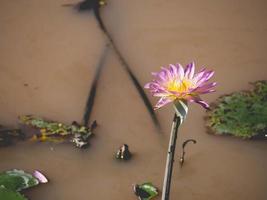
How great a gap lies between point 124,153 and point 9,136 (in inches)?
14.2

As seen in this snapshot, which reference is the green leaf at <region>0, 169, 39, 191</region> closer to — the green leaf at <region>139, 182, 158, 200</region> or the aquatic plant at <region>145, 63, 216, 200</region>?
the green leaf at <region>139, 182, 158, 200</region>

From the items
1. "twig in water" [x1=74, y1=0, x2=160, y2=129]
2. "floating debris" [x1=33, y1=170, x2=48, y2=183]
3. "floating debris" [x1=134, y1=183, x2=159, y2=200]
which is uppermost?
"twig in water" [x1=74, y1=0, x2=160, y2=129]

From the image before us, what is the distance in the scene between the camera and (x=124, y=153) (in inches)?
50.6

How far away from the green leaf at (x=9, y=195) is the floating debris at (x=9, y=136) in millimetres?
211

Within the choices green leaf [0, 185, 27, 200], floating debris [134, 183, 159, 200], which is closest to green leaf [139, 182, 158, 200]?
floating debris [134, 183, 159, 200]

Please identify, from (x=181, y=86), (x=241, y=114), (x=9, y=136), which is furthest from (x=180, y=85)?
(x=9, y=136)

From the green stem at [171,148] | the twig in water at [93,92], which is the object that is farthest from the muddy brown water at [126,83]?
the green stem at [171,148]

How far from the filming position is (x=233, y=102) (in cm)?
144

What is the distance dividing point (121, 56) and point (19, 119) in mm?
459

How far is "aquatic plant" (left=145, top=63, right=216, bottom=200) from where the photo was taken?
93 cm

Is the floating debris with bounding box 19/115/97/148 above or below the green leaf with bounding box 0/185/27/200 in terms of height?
above

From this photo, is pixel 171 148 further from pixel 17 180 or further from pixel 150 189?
pixel 17 180

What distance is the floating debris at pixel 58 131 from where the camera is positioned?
1.32 m

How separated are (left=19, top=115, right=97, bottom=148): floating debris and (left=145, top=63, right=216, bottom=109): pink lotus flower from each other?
408mm
